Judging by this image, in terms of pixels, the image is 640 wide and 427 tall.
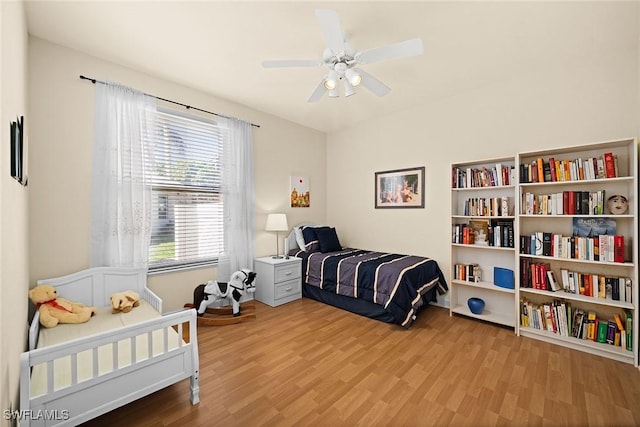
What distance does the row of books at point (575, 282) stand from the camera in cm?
229

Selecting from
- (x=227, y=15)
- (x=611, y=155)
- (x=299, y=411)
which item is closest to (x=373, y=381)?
(x=299, y=411)

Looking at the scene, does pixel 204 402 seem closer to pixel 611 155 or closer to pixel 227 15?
pixel 227 15

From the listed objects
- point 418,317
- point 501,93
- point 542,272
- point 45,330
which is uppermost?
point 501,93

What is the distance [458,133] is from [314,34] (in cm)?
218

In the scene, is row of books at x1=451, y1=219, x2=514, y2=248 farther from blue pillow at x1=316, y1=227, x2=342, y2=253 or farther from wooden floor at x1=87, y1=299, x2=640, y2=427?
blue pillow at x1=316, y1=227, x2=342, y2=253

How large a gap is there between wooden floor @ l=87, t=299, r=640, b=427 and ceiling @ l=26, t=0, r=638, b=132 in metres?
2.68

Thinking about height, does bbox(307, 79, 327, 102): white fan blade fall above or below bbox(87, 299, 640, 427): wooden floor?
above

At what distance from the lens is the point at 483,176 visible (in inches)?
119

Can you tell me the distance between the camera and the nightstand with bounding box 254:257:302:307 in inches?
137

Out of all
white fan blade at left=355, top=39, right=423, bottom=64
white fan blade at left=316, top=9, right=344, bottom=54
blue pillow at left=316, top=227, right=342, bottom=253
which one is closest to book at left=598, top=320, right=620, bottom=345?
white fan blade at left=355, top=39, right=423, bottom=64

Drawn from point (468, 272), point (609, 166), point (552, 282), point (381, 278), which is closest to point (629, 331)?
point (552, 282)

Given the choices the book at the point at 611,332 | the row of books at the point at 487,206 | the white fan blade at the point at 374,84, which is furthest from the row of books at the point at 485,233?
the white fan blade at the point at 374,84

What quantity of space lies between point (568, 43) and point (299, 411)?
3.59 m

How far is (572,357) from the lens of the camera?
2268 mm
